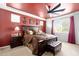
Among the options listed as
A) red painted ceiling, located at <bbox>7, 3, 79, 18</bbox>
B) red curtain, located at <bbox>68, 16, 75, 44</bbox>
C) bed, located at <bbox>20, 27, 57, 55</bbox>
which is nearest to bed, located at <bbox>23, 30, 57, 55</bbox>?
bed, located at <bbox>20, 27, 57, 55</bbox>

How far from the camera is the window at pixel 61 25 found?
5.35ft

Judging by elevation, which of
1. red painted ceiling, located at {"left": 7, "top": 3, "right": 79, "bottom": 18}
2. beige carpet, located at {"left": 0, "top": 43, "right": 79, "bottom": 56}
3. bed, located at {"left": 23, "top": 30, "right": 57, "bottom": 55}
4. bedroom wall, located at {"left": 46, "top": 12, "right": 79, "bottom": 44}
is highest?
red painted ceiling, located at {"left": 7, "top": 3, "right": 79, "bottom": 18}

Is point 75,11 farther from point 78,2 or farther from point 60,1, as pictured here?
point 60,1

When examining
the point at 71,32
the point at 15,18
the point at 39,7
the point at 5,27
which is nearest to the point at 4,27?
the point at 5,27

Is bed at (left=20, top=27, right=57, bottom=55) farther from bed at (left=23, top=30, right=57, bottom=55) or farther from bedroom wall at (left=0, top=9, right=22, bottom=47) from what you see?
bedroom wall at (left=0, top=9, right=22, bottom=47)

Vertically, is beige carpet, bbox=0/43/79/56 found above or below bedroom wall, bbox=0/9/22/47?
below

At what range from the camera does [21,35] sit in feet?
5.41

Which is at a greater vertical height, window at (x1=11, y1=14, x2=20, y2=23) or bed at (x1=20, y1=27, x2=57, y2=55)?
window at (x1=11, y1=14, x2=20, y2=23)

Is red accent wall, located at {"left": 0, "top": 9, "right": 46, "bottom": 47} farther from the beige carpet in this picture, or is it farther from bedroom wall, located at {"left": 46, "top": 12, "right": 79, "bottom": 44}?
bedroom wall, located at {"left": 46, "top": 12, "right": 79, "bottom": 44}

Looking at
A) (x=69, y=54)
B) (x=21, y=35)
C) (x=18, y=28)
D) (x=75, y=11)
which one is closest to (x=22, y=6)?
(x=18, y=28)

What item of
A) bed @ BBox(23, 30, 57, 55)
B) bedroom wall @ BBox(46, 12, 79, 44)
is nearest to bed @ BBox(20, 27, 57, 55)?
bed @ BBox(23, 30, 57, 55)

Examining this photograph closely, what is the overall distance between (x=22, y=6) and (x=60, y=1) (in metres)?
0.74

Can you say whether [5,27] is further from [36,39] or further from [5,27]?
[36,39]

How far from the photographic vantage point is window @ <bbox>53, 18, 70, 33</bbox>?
5.35ft
